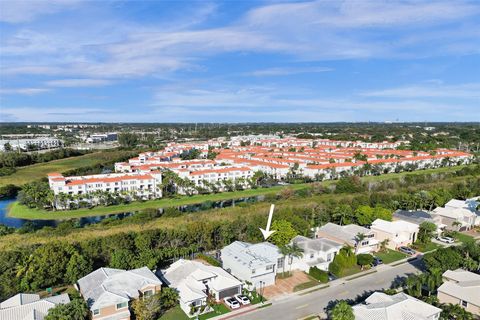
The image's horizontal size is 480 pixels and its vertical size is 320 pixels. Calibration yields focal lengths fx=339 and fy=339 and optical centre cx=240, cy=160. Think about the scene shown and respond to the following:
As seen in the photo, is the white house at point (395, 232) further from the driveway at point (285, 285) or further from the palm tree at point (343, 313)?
the palm tree at point (343, 313)

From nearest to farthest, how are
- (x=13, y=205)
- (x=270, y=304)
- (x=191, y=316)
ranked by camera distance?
(x=191, y=316) < (x=270, y=304) < (x=13, y=205)

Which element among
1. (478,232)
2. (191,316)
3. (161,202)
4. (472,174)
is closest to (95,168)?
(161,202)

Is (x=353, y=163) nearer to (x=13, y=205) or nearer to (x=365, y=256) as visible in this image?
(x=365, y=256)

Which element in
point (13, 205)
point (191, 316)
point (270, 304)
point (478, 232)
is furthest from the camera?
point (13, 205)

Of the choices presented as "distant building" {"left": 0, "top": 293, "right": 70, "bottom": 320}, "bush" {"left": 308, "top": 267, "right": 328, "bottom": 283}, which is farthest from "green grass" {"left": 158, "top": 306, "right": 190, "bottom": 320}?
"bush" {"left": 308, "top": 267, "right": 328, "bottom": 283}

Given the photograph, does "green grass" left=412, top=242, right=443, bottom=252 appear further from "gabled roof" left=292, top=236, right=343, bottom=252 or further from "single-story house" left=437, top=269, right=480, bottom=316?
"single-story house" left=437, top=269, right=480, bottom=316

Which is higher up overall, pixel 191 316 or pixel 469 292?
pixel 469 292

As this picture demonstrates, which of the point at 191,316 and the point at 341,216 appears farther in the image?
the point at 341,216

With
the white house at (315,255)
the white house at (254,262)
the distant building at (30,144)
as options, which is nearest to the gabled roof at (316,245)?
the white house at (315,255)
